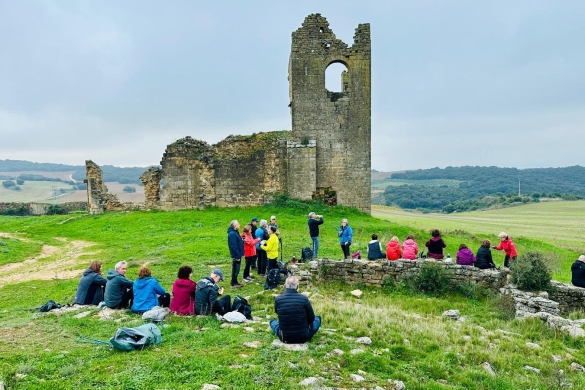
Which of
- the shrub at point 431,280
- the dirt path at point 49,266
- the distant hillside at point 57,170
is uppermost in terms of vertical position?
the distant hillside at point 57,170

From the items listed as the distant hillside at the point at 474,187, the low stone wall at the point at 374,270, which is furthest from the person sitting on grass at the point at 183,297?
the distant hillside at the point at 474,187

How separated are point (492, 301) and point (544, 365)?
4145 mm

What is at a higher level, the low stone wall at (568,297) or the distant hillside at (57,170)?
the distant hillside at (57,170)

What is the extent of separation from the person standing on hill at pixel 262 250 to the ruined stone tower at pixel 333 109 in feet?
43.3

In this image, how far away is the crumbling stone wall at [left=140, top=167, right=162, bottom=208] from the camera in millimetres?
27438

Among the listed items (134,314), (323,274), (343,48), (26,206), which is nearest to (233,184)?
(343,48)

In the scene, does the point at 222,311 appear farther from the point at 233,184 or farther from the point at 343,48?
the point at 343,48

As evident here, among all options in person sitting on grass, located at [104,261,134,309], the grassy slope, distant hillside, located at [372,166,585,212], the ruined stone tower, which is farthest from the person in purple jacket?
distant hillside, located at [372,166,585,212]

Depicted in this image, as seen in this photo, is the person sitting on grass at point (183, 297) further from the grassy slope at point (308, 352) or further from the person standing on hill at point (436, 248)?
the person standing on hill at point (436, 248)

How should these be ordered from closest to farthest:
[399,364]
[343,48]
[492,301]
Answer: [399,364], [492,301], [343,48]

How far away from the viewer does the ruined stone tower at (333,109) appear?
997 inches

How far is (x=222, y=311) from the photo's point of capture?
27.2 feet

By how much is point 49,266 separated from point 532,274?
1585cm

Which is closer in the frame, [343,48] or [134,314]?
[134,314]
